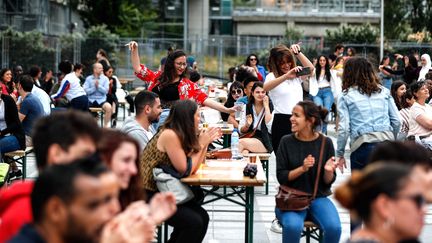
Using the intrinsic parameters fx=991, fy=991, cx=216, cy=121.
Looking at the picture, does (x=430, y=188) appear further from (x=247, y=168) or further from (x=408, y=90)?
(x=408, y=90)

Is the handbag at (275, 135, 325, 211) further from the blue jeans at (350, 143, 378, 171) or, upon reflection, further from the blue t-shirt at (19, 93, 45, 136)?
the blue t-shirt at (19, 93, 45, 136)

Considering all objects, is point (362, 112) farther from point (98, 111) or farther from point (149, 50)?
point (149, 50)

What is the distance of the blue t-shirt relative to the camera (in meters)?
14.6

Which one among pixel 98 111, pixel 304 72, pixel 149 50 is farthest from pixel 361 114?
pixel 149 50

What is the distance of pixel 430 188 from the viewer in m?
4.96

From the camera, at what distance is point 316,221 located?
851cm

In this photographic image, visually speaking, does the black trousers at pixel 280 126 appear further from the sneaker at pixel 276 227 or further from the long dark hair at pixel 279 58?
the sneaker at pixel 276 227

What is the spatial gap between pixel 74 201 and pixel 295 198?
443 centimetres

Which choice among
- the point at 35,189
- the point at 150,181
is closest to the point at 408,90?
the point at 150,181

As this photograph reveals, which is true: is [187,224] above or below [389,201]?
below

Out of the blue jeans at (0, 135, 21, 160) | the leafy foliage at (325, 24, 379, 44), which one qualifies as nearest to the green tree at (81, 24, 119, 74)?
the leafy foliage at (325, 24, 379, 44)

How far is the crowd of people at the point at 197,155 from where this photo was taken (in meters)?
4.38

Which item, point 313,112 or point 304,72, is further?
point 304,72

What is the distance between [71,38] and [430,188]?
32.7 meters
